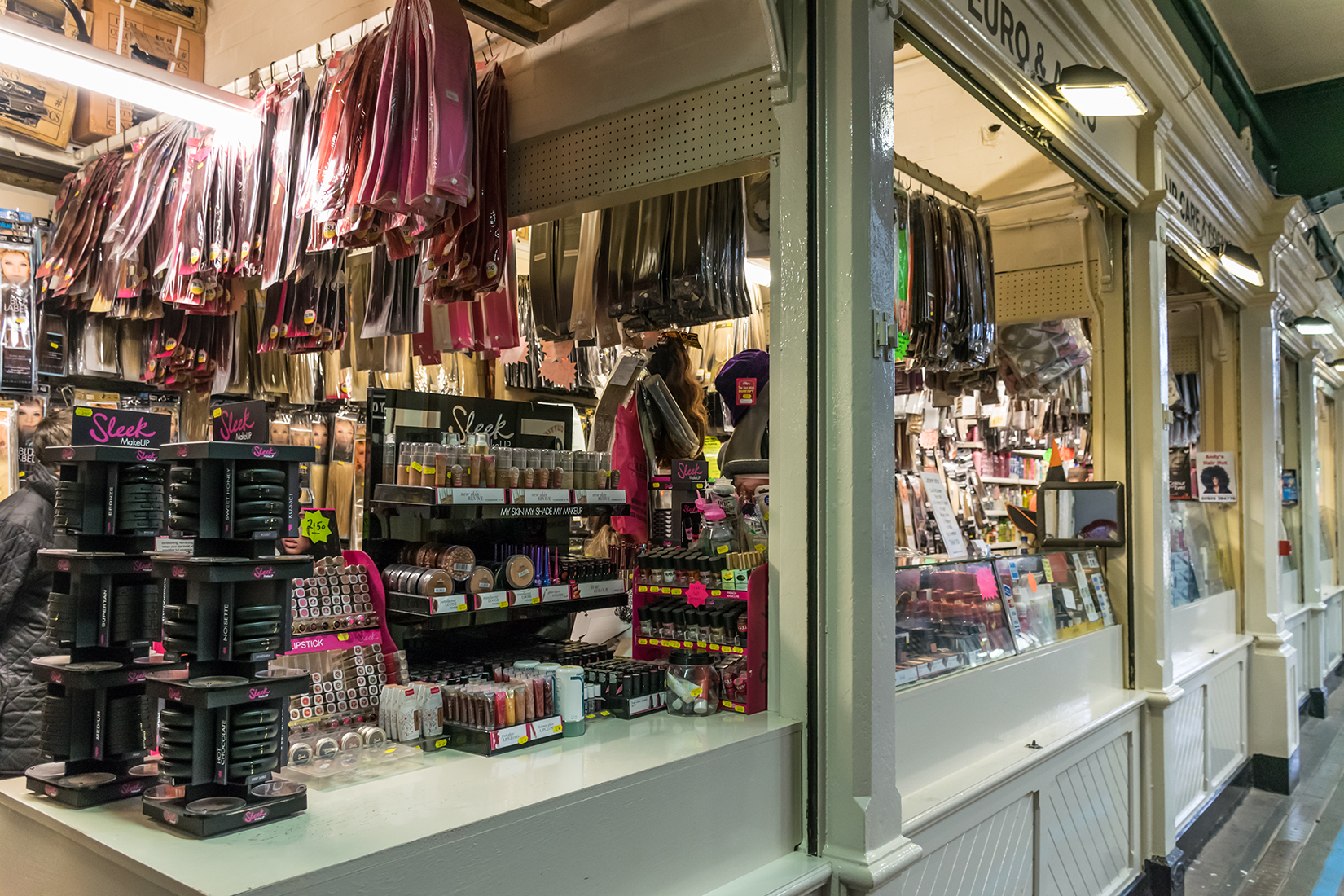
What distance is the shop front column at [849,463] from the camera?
224cm

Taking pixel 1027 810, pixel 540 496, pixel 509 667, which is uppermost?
pixel 540 496

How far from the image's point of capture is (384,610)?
2.42 meters

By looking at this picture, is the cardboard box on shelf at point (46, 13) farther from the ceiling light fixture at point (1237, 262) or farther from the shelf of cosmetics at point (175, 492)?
the ceiling light fixture at point (1237, 262)

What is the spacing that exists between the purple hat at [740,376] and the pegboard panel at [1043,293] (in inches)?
57.6

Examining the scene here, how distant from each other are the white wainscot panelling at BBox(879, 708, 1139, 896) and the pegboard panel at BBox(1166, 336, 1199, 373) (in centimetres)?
378

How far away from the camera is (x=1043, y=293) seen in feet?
15.4

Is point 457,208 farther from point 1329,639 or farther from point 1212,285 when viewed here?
point 1329,639

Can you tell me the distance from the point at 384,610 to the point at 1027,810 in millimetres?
2341

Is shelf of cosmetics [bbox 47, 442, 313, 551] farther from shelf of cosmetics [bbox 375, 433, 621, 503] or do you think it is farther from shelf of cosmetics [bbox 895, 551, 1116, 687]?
shelf of cosmetics [bbox 895, 551, 1116, 687]

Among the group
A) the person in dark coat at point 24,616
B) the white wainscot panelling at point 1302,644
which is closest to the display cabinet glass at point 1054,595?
the person in dark coat at point 24,616

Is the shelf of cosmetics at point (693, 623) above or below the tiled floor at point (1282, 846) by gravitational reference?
above

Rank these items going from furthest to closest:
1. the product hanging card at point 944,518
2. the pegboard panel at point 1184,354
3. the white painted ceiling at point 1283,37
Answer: the pegboard panel at point 1184,354 → the white painted ceiling at point 1283,37 → the product hanging card at point 944,518

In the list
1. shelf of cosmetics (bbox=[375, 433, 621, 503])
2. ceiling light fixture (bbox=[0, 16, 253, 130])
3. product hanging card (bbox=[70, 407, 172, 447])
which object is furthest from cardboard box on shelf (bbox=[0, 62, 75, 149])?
product hanging card (bbox=[70, 407, 172, 447])

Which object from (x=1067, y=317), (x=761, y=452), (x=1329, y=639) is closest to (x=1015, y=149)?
(x=1067, y=317)
